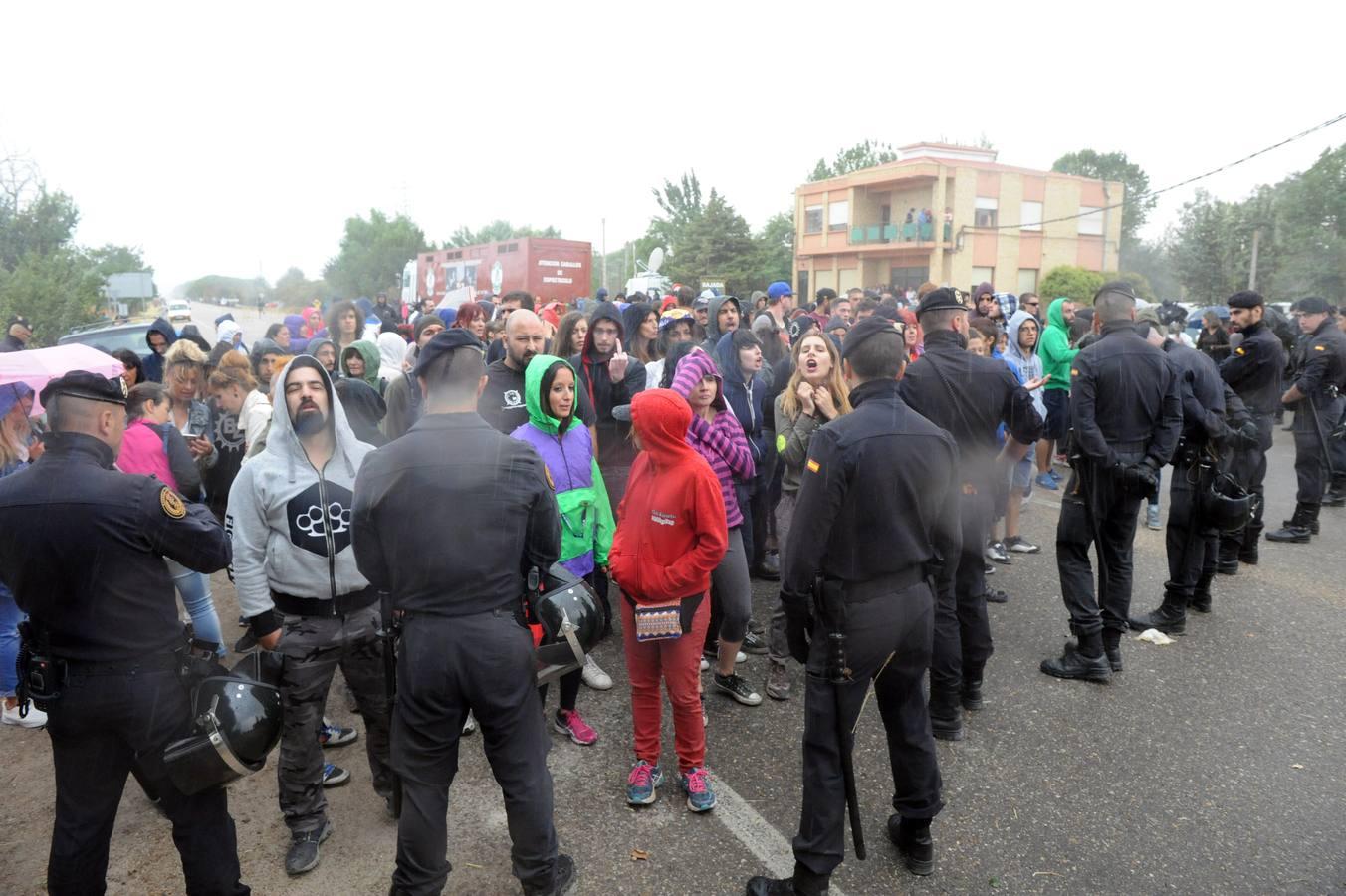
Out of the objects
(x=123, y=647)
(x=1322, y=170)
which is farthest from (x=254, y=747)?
(x=1322, y=170)

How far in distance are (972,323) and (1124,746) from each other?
13.6 feet

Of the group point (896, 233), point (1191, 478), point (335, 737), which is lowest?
point (335, 737)

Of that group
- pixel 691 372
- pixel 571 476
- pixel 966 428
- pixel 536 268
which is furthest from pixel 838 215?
pixel 571 476

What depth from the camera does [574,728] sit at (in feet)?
14.0

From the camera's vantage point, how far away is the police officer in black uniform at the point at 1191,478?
5.43 m

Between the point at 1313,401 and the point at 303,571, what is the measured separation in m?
8.71

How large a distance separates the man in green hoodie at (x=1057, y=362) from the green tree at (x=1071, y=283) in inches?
1268

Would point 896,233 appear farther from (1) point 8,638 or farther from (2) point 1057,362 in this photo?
(1) point 8,638

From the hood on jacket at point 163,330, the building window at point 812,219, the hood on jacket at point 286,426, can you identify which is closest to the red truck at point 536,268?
the hood on jacket at point 163,330

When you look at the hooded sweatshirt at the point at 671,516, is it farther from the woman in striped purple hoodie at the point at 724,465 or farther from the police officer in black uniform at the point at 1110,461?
the police officer in black uniform at the point at 1110,461

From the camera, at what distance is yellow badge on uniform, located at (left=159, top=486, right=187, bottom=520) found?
2.64 m

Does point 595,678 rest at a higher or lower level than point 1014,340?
lower

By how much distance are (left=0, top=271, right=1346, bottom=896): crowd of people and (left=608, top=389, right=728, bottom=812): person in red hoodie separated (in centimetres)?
1

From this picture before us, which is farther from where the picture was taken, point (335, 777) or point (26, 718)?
point (26, 718)
